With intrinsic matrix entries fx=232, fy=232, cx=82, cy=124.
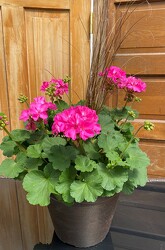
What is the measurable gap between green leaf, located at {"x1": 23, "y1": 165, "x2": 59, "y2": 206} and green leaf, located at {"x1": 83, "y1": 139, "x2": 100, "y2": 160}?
4.2 inches

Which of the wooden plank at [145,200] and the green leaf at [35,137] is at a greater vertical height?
the green leaf at [35,137]

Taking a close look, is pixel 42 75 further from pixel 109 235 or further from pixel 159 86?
pixel 109 235

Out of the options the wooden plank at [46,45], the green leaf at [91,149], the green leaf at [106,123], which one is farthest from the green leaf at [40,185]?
the wooden plank at [46,45]

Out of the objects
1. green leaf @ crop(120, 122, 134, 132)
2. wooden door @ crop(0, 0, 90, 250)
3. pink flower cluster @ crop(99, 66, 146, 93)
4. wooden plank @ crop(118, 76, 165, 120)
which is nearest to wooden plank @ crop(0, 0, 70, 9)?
wooden door @ crop(0, 0, 90, 250)

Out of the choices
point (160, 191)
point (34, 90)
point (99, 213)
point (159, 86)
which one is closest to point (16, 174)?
point (99, 213)

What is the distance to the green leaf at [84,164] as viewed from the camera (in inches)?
23.0

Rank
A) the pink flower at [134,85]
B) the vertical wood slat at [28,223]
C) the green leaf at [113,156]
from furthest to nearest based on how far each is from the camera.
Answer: the vertical wood slat at [28,223] < the pink flower at [134,85] < the green leaf at [113,156]

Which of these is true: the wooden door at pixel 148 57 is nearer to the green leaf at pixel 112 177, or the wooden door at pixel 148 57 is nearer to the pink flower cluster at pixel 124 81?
the pink flower cluster at pixel 124 81

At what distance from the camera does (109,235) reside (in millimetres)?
739

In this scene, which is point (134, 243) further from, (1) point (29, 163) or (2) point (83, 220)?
(1) point (29, 163)

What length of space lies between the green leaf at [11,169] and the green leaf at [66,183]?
13 cm

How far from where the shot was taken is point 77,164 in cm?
60

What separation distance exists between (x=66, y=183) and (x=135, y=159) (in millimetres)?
199

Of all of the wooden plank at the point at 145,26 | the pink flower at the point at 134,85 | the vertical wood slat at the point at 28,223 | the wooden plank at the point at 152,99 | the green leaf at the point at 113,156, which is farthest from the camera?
the wooden plank at the point at 152,99
